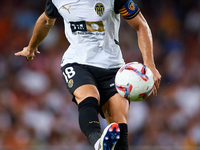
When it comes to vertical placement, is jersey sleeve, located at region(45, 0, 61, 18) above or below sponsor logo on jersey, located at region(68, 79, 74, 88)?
above

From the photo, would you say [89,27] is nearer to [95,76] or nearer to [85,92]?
[95,76]

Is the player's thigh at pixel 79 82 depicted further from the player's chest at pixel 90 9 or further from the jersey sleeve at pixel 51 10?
the jersey sleeve at pixel 51 10

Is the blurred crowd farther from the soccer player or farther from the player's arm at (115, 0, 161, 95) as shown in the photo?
the player's arm at (115, 0, 161, 95)

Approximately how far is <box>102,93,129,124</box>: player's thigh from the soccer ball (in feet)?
1.39

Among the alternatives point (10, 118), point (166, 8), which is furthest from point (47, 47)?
point (166, 8)

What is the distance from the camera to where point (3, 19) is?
912 cm

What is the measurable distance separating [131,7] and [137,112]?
465 cm

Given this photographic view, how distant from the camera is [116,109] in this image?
146 inches

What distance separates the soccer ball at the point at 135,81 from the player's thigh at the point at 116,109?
0.42 metres

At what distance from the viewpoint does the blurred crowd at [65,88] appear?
787 centimetres

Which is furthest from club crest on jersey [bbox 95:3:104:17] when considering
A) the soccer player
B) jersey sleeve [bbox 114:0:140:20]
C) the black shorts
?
the black shorts

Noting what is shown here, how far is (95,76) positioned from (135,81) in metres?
0.69

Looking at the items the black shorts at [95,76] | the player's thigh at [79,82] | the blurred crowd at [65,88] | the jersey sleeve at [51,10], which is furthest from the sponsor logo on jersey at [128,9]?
the blurred crowd at [65,88]

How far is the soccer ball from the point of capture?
3213 mm
